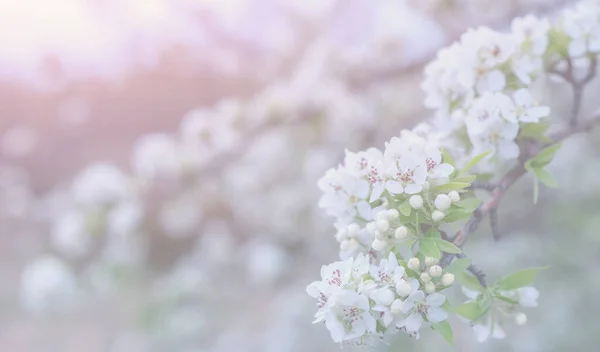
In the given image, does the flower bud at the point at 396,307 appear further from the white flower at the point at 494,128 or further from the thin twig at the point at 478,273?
the white flower at the point at 494,128

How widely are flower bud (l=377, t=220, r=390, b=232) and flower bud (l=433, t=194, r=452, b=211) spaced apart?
0.05 metres

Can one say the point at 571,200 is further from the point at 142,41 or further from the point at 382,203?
the point at 142,41

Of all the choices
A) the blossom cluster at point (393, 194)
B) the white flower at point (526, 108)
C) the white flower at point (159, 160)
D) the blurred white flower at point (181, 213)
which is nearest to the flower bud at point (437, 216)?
the blossom cluster at point (393, 194)

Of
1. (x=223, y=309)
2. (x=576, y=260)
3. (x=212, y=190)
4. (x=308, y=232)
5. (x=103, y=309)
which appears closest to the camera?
(x=576, y=260)

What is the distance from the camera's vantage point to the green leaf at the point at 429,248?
623 mm

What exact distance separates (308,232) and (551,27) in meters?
1.58

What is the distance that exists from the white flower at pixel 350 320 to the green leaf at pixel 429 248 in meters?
0.08

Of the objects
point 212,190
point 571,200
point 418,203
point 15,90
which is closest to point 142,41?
point 15,90

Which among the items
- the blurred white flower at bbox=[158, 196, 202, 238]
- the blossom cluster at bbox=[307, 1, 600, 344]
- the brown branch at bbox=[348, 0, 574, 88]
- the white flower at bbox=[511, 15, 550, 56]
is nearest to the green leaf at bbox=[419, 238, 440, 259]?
the blossom cluster at bbox=[307, 1, 600, 344]

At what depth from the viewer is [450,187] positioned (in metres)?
0.66

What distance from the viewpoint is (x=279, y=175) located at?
2.17m

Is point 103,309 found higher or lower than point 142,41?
lower

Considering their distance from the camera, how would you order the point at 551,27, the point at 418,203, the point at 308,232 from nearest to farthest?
the point at 418,203 < the point at 551,27 < the point at 308,232

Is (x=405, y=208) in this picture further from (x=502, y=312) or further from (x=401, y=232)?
(x=502, y=312)
